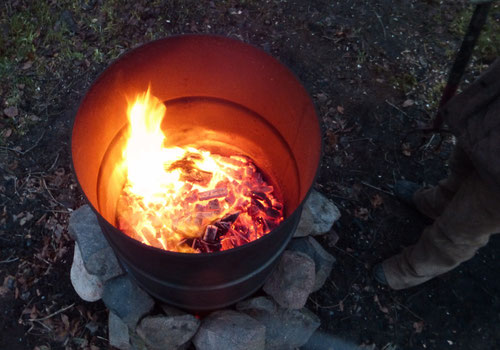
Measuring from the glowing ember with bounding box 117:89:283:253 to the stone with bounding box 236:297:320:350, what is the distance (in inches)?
16.9

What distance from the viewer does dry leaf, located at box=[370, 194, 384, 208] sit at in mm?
3270

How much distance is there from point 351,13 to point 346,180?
2.00 meters

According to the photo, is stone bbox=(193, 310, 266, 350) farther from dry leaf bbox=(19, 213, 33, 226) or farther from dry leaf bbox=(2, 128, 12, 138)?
dry leaf bbox=(2, 128, 12, 138)

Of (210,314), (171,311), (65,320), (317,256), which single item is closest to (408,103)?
(317,256)

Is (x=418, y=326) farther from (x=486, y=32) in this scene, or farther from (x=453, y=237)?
(x=486, y=32)

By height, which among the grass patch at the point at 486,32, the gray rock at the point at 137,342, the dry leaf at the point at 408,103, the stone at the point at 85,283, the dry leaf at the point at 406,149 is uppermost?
the grass patch at the point at 486,32

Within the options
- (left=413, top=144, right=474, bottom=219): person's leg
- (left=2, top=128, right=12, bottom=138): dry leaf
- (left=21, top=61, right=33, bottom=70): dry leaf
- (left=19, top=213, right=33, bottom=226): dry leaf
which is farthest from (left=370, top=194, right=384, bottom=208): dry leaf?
(left=21, top=61, right=33, bottom=70): dry leaf

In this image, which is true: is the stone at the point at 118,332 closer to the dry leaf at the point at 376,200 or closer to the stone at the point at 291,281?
the stone at the point at 291,281

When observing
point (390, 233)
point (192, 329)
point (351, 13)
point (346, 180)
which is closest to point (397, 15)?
point (351, 13)

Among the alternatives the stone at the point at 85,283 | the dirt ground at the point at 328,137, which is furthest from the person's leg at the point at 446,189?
the stone at the point at 85,283

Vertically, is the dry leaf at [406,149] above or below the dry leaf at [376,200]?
above

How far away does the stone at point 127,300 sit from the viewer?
2.43 metres

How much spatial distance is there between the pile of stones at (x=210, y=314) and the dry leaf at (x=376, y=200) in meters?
0.73

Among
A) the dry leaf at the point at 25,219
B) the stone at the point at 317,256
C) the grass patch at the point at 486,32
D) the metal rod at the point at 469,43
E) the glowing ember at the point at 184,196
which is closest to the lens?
the glowing ember at the point at 184,196
